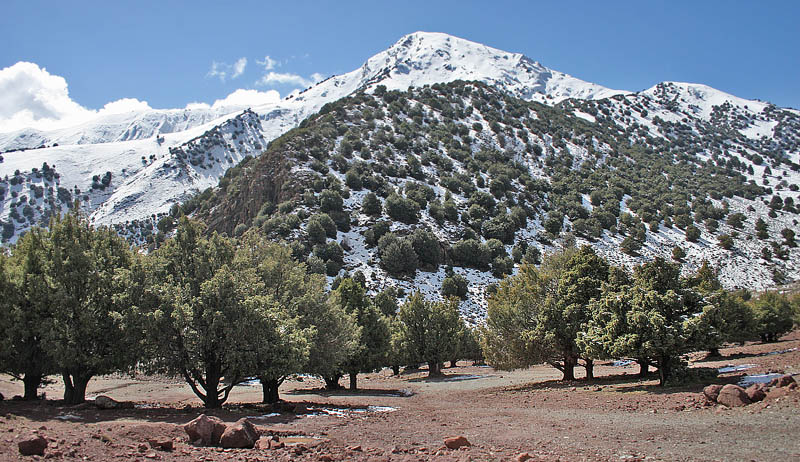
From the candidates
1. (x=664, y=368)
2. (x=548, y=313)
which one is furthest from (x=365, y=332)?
(x=664, y=368)

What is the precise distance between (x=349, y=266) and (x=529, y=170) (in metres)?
70.6

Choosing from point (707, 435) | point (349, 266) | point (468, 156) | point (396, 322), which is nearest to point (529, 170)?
point (468, 156)

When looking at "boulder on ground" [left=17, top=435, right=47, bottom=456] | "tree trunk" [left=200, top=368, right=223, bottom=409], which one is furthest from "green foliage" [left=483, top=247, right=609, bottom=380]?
"boulder on ground" [left=17, top=435, right=47, bottom=456]

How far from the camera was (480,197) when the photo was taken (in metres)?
103

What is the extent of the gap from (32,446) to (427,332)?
3687 cm

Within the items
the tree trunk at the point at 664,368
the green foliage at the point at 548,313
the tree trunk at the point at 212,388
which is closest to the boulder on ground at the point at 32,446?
the tree trunk at the point at 212,388

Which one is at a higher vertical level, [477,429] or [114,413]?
[114,413]

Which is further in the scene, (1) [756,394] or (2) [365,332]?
(2) [365,332]

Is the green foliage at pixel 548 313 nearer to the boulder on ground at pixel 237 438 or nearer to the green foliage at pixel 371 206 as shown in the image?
the boulder on ground at pixel 237 438

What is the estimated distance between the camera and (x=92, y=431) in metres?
11.4

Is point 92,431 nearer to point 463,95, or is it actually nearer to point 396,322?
point 396,322

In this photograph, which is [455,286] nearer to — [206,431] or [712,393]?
[712,393]

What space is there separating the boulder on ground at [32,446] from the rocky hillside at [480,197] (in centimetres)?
5928

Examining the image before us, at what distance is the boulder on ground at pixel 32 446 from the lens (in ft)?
28.9
